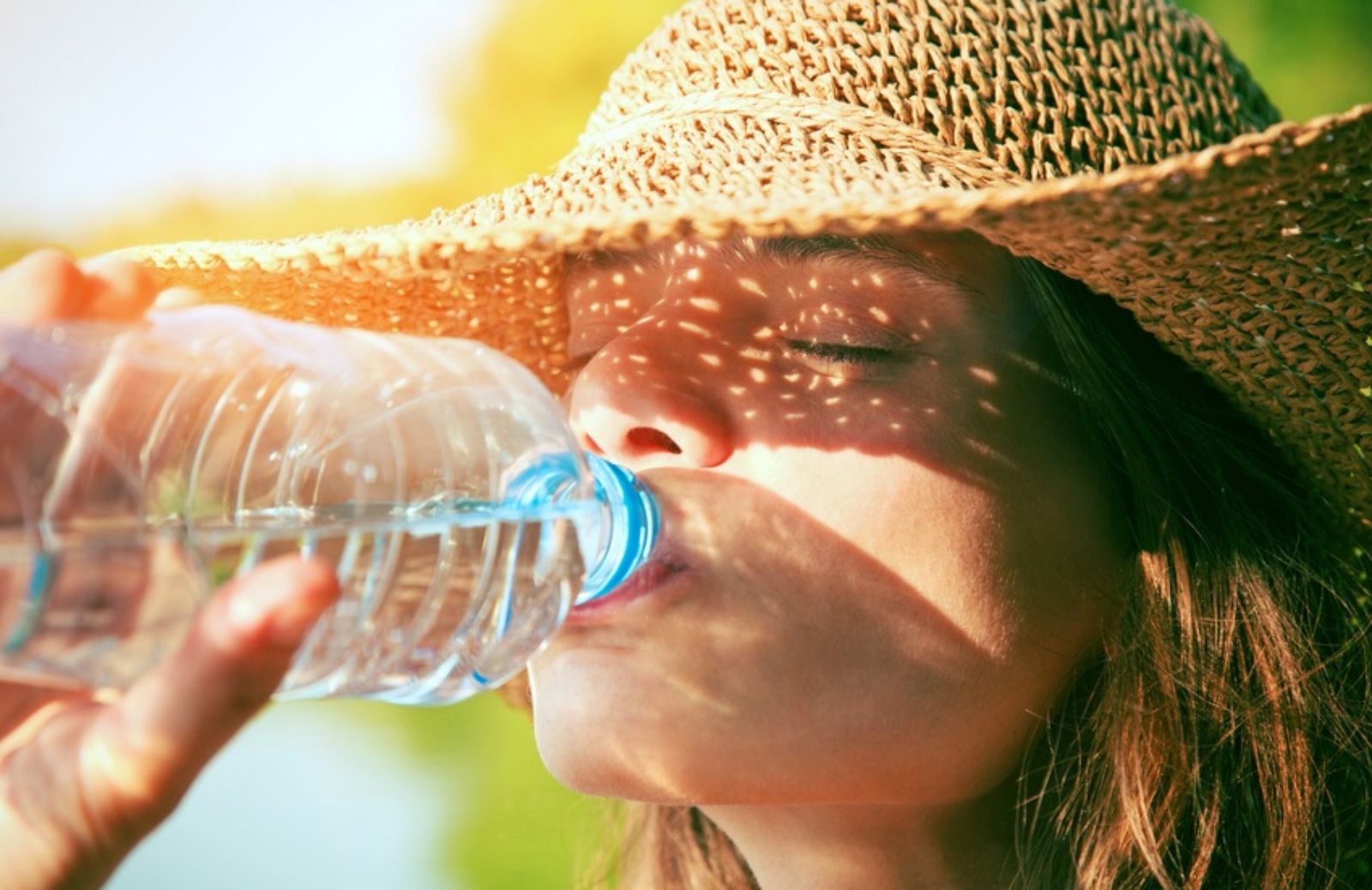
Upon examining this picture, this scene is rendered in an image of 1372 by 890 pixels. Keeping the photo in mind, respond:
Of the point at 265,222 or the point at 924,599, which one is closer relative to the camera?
the point at 924,599

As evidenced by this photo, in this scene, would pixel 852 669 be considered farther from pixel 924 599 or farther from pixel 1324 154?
pixel 1324 154

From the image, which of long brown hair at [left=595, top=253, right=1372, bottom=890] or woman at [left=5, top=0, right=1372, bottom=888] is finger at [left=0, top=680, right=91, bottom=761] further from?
long brown hair at [left=595, top=253, right=1372, bottom=890]

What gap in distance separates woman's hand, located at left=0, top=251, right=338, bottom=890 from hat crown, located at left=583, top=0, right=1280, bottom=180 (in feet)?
1.48

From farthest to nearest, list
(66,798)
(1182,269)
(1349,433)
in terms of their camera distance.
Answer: (1349,433) → (1182,269) → (66,798)

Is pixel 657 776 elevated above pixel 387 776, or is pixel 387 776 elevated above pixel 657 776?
pixel 657 776

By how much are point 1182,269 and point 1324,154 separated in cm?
9

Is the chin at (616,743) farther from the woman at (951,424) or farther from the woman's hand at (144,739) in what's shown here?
the woman's hand at (144,739)

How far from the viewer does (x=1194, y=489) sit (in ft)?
2.85

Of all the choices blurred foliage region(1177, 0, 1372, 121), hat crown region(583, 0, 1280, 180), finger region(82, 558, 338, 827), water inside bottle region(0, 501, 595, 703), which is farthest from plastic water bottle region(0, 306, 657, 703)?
blurred foliage region(1177, 0, 1372, 121)

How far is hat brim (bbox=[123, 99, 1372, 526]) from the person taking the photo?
61cm

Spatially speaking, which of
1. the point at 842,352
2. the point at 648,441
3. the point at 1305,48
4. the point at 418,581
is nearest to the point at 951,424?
the point at 842,352

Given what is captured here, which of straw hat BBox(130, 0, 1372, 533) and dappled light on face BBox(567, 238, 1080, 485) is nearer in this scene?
straw hat BBox(130, 0, 1372, 533)

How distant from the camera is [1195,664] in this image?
0.87 m

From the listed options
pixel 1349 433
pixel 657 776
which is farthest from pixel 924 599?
pixel 1349 433
